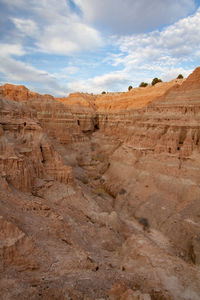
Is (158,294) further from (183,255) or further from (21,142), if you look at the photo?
(21,142)

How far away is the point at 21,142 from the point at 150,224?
13007 millimetres

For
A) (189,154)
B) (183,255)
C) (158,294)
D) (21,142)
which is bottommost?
(183,255)

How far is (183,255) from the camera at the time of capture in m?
14.1

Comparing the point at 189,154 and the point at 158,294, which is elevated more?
the point at 189,154

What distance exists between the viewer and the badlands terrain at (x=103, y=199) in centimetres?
754

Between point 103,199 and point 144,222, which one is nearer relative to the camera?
point 144,222

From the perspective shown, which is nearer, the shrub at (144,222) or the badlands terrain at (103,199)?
the badlands terrain at (103,199)

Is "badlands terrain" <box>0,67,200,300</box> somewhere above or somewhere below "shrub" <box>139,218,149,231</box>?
above

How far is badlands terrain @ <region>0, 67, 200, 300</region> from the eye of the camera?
7.54 metres

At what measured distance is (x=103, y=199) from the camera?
21188 millimetres

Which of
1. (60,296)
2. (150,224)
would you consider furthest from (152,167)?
(60,296)

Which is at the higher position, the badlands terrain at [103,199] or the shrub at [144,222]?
the badlands terrain at [103,199]

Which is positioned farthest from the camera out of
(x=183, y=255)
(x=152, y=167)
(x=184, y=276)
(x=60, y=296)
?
(x=152, y=167)

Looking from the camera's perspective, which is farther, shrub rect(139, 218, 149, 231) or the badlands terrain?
shrub rect(139, 218, 149, 231)
